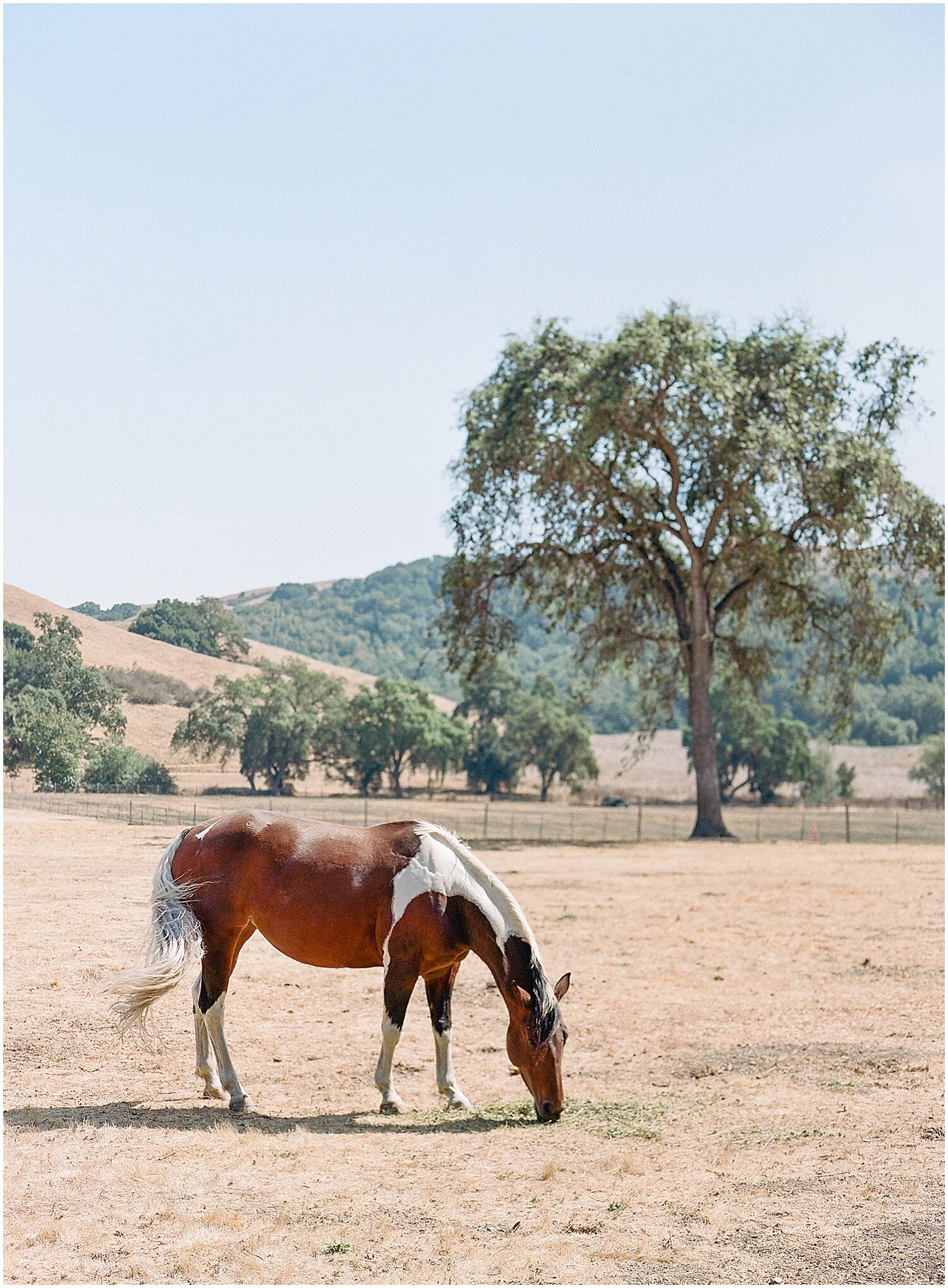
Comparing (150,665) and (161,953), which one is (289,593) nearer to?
(150,665)

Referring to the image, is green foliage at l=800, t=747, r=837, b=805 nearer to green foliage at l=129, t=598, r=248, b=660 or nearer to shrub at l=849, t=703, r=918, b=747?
shrub at l=849, t=703, r=918, b=747

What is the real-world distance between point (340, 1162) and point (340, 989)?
12.4 feet

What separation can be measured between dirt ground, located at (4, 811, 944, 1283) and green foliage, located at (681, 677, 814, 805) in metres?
27.2

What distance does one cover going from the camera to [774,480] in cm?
2347

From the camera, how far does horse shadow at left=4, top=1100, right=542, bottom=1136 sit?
6367 millimetres

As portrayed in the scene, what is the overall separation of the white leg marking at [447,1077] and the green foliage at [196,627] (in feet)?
15.9

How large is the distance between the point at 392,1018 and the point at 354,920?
1.96 ft

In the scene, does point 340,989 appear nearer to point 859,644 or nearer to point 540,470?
point 540,470

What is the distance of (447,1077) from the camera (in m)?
7.17

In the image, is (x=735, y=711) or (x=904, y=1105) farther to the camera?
(x=735, y=711)

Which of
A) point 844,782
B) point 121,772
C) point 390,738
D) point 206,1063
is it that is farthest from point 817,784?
point 206,1063

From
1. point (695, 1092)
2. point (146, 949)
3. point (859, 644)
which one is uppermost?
point (859, 644)

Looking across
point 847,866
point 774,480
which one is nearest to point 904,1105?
point 847,866

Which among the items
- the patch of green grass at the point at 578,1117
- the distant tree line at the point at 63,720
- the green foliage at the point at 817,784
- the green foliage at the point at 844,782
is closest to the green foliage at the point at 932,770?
the green foliage at the point at 844,782
